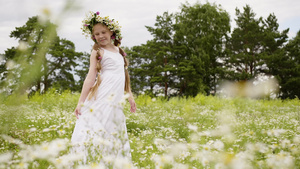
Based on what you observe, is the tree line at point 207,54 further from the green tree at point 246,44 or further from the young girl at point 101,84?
the young girl at point 101,84

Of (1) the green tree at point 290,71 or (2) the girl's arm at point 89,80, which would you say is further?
(1) the green tree at point 290,71

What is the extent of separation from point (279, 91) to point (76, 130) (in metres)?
28.1

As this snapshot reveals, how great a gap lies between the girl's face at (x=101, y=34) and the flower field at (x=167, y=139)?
1033 millimetres

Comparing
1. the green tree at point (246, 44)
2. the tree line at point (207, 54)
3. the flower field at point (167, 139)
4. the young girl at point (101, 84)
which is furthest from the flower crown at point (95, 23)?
the green tree at point (246, 44)

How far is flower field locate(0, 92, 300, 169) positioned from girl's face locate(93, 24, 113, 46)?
103cm

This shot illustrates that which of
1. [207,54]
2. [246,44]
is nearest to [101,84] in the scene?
[207,54]

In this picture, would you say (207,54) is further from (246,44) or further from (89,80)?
(89,80)

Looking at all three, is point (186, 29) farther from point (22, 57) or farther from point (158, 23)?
point (22, 57)

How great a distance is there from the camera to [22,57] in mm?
612

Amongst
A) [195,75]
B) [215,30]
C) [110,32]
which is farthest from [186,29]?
[110,32]

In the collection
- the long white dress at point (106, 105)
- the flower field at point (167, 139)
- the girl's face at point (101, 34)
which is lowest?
the flower field at point (167, 139)

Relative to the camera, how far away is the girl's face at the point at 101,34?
10.1 feet

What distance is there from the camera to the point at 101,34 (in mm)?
3090

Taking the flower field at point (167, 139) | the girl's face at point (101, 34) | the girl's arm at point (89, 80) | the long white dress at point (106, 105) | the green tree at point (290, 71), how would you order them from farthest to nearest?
1. the green tree at point (290, 71)
2. the girl's face at point (101, 34)
3. the girl's arm at point (89, 80)
4. the long white dress at point (106, 105)
5. the flower field at point (167, 139)
